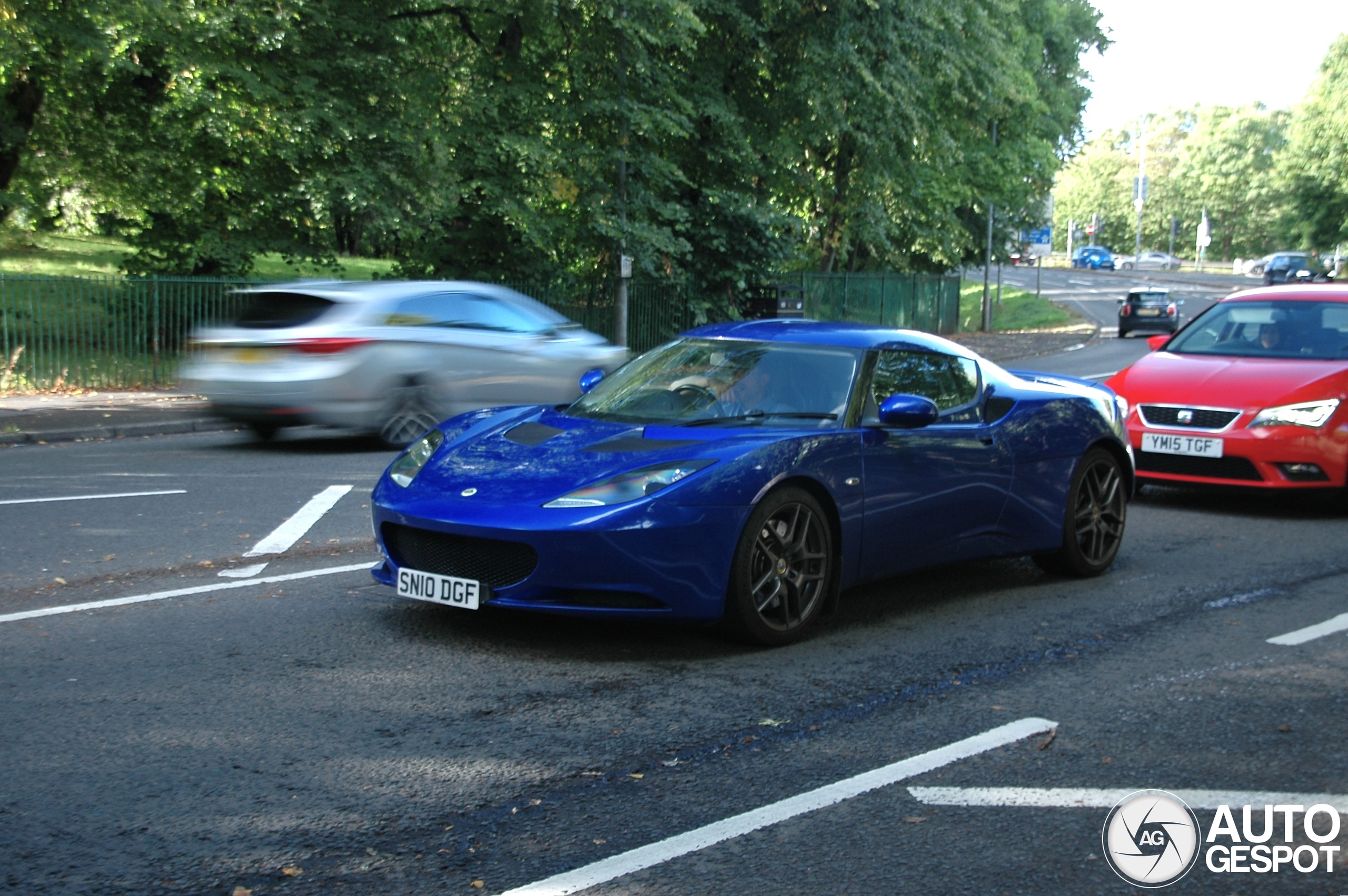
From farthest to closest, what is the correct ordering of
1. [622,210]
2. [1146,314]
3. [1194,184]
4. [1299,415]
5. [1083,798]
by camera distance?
[1194,184], [1146,314], [622,210], [1299,415], [1083,798]

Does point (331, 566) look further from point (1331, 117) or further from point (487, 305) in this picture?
point (1331, 117)

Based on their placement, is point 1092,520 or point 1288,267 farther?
point 1288,267

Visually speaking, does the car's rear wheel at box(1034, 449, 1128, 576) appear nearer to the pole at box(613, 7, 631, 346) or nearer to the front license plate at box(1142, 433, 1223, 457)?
the front license plate at box(1142, 433, 1223, 457)

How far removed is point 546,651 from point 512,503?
662mm

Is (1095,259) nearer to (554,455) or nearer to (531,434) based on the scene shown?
(531,434)

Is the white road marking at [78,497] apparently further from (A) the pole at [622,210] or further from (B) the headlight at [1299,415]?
(A) the pole at [622,210]

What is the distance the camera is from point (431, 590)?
5738 mm

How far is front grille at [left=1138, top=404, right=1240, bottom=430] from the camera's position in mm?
9852

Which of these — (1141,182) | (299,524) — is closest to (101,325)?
(299,524)

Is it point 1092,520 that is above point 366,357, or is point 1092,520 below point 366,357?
below

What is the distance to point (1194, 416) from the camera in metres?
9.95

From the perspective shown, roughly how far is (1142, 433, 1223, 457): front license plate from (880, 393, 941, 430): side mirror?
430 centimetres

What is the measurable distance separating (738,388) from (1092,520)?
254 cm

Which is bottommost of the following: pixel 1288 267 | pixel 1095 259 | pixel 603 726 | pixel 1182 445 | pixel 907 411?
pixel 603 726
